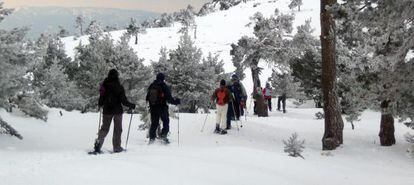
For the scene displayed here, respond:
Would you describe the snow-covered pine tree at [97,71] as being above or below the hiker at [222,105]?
above

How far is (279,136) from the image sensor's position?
18.0 metres

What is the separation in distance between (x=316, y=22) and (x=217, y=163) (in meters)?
114

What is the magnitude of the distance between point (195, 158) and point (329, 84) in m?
5.92

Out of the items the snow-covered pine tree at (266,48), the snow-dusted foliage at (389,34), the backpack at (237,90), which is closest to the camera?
the snow-dusted foliage at (389,34)

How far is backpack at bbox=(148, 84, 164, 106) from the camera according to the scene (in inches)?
519

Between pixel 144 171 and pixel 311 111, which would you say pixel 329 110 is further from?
pixel 311 111

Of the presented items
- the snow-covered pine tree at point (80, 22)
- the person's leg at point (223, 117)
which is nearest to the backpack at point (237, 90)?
the person's leg at point (223, 117)

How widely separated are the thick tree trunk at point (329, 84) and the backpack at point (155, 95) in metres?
4.89

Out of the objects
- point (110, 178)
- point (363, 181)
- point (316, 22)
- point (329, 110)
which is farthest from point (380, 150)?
point (316, 22)

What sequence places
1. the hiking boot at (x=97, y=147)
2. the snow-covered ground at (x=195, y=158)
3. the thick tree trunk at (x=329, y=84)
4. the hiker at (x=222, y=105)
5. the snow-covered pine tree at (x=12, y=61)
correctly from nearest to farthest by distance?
the snow-covered ground at (x=195, y=158)
the hiking boot at (x=97, y=147)
the snow-covered pine tree at (x=12, y=61)
the thick tree trunk at (x=329, y=84)
the hiker at (x=222, y=105)

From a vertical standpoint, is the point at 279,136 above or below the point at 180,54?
below

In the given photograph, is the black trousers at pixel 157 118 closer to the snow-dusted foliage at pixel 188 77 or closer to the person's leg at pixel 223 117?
the person's leg at pixel 223 117

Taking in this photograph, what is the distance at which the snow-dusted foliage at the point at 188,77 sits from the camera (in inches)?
1342

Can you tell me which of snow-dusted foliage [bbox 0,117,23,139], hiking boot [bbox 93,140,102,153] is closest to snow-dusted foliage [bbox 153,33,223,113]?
snow-dusted foliage [bbox 0,117,23,139]
